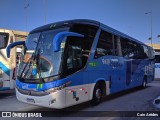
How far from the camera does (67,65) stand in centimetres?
773

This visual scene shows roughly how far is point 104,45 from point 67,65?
300cm

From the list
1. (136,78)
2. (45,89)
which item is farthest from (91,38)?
(136,78)

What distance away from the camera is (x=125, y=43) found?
13.1m

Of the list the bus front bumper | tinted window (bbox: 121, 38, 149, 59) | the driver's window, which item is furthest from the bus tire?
tinted window (bbox: 121, 38, 149, 59)

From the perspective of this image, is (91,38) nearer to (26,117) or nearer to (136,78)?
(26,117)

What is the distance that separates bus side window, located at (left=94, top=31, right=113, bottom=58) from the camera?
32.0 ft

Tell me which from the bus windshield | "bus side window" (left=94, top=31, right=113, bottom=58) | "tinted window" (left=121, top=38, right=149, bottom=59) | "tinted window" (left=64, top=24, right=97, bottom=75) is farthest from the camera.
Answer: "tinted window" (left=121, top=38, right=149, bottom=59)

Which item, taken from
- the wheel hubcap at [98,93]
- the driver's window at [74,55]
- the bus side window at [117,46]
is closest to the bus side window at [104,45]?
the bus side window at [117,46]

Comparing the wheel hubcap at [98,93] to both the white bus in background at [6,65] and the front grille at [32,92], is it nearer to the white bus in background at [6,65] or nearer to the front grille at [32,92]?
the front grille at [32,92]

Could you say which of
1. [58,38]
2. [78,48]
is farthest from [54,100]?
[78,48]

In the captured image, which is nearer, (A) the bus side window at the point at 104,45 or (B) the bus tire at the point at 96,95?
(B) the bus tire at the point at 96,95

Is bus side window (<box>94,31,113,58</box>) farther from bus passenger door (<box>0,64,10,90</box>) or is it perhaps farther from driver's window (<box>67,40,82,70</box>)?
bus passenger door (<box>0,64,10,90</box>)

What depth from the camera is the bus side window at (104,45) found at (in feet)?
32.0

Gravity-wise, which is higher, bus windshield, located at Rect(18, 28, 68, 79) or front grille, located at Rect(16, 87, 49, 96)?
bus windshield, located at Rect(18, 28, 68, 79)
